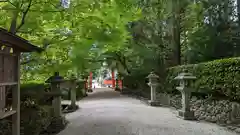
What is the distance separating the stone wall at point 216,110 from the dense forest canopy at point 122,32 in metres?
3.02

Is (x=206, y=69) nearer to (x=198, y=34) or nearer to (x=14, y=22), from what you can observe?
(x=198, y=34)

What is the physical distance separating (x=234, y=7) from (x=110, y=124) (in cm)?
762

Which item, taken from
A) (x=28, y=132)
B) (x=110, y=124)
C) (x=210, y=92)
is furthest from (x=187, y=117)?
(x=28, y=132)

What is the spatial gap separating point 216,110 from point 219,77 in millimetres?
1054

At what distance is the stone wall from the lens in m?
6.54

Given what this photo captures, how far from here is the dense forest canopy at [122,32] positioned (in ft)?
16.5

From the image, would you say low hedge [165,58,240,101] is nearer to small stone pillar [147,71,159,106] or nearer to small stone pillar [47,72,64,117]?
small stone pillar [147,71,159,106]

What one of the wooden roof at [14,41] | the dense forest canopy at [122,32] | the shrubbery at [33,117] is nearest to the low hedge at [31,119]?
the shrubbery at [33,117]

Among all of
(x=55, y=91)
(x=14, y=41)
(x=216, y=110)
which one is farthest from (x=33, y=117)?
(x=216, y=110)

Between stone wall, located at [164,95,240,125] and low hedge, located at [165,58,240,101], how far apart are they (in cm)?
27

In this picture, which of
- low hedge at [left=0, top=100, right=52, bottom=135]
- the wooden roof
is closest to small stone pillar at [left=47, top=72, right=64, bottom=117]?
low hedge at [left=0, top=100, right=52, bottom=135]

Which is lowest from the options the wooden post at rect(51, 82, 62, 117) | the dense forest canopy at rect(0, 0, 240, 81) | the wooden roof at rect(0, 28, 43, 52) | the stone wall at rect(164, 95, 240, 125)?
the stone wall at rect(164, 95, 240, 125)

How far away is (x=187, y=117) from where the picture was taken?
7227mm

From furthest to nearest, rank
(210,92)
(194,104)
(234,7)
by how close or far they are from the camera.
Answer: (234,7) → (194,104) → (210,92)
